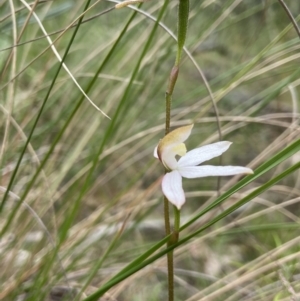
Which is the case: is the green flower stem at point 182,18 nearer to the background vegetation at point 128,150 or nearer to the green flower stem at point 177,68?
the green flower stem at point 177,68

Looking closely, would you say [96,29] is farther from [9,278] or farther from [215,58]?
[9,278]

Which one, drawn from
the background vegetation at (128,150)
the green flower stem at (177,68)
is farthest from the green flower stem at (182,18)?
the background vegetation at (128,150)

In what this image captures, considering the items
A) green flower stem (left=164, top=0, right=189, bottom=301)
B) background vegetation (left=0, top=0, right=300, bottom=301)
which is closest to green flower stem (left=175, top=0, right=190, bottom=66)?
green flower stem (left=164, top=0, right=189, bottom=301)

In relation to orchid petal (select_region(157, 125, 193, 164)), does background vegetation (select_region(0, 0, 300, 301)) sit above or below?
above

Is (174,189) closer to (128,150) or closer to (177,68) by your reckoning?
(177,68)

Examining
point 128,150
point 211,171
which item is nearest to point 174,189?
point 211,171

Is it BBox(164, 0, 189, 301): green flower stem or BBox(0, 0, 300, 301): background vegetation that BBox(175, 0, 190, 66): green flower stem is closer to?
BBox(164, 0, 189, 301): green flower stem

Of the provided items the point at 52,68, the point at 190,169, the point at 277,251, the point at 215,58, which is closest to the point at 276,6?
the point at 215,58
